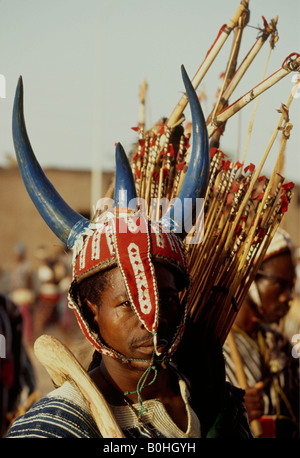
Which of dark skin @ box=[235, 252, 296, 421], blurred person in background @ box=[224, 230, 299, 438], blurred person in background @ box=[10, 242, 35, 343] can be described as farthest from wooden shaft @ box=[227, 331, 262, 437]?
blurred person in background @ box=[10, 242, 35, 343]

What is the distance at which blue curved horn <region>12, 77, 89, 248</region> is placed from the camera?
2.57 meters

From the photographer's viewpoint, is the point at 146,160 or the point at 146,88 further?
the point at 146,88

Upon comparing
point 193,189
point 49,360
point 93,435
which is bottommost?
point 93,435

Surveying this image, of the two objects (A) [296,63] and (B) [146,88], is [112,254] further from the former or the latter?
(B) [146,88]

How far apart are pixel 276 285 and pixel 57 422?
3081 mm

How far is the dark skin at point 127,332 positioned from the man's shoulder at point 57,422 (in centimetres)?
16

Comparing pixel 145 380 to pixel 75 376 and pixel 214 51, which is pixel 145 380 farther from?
pixel 214 51

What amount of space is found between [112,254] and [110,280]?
10 cm

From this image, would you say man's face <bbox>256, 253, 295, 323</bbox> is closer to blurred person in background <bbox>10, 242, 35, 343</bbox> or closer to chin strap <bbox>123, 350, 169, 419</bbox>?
chin strap <bbox>123, 350, 169, 419</bbox>

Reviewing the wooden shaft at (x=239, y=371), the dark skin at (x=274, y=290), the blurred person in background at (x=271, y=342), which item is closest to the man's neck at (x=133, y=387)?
the wooden shaft at (x=239, y=371)

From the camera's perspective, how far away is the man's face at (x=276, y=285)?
5117mm

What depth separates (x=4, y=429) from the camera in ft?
18.2

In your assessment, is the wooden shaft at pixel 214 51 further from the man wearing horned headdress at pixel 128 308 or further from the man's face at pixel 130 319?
the man's face at pixel 130 319

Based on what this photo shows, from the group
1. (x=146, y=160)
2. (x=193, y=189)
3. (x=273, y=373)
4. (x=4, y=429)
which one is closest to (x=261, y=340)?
(x=273, y=373)
